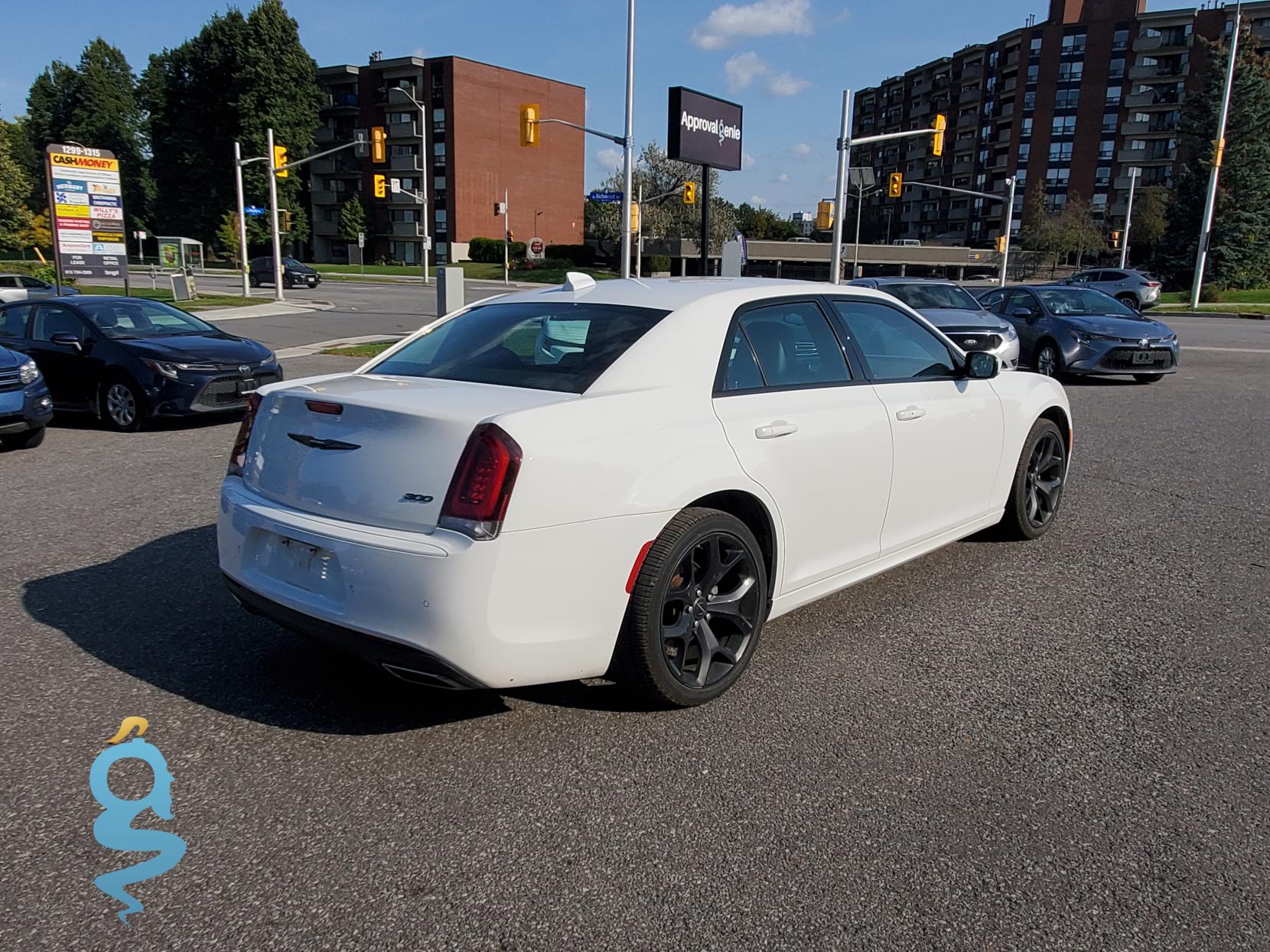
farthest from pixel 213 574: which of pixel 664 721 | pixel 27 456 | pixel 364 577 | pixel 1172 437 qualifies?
pixel 1172 437

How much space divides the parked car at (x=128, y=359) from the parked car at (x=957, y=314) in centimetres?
836

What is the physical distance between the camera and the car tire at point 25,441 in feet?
29.8

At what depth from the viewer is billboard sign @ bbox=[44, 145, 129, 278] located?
23.4 m

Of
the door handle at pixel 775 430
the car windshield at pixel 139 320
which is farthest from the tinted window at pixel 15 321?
the door handle at pixel 775 430

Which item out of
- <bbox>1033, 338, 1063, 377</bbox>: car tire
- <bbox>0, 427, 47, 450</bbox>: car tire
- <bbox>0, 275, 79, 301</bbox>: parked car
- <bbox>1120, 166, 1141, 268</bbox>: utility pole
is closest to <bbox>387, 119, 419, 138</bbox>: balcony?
<bbox>0, 275, 79, 301</bbox>: parked car

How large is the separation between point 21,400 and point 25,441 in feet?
2.39

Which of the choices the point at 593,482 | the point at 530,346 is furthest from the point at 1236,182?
the point at 593,482

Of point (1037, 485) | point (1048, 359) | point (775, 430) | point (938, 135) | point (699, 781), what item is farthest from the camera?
point (938, 135)

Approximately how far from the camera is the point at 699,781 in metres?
3.14

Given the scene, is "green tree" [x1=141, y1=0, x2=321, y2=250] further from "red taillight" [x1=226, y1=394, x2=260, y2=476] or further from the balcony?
"red taillight" [x1=226, y1=394, x2=260, y2=476]

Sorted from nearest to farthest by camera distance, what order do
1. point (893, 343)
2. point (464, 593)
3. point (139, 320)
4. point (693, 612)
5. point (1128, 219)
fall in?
1. point (464, 593)
2. point (693, 612)
3. point (893, 343)
4. point (139, 320)
5. point (1128, 219)

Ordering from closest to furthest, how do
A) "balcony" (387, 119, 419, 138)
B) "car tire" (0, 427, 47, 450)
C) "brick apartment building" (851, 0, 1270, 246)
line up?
"car tire" (0, 427, 47, 450) → "balcony" (387, 119, 419, 138) → "brick apartment building" (851, 0, 1270, 246)

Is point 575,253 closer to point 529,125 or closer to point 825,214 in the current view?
point 825,214

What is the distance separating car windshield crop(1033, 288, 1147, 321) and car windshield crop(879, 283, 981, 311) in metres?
1.19
